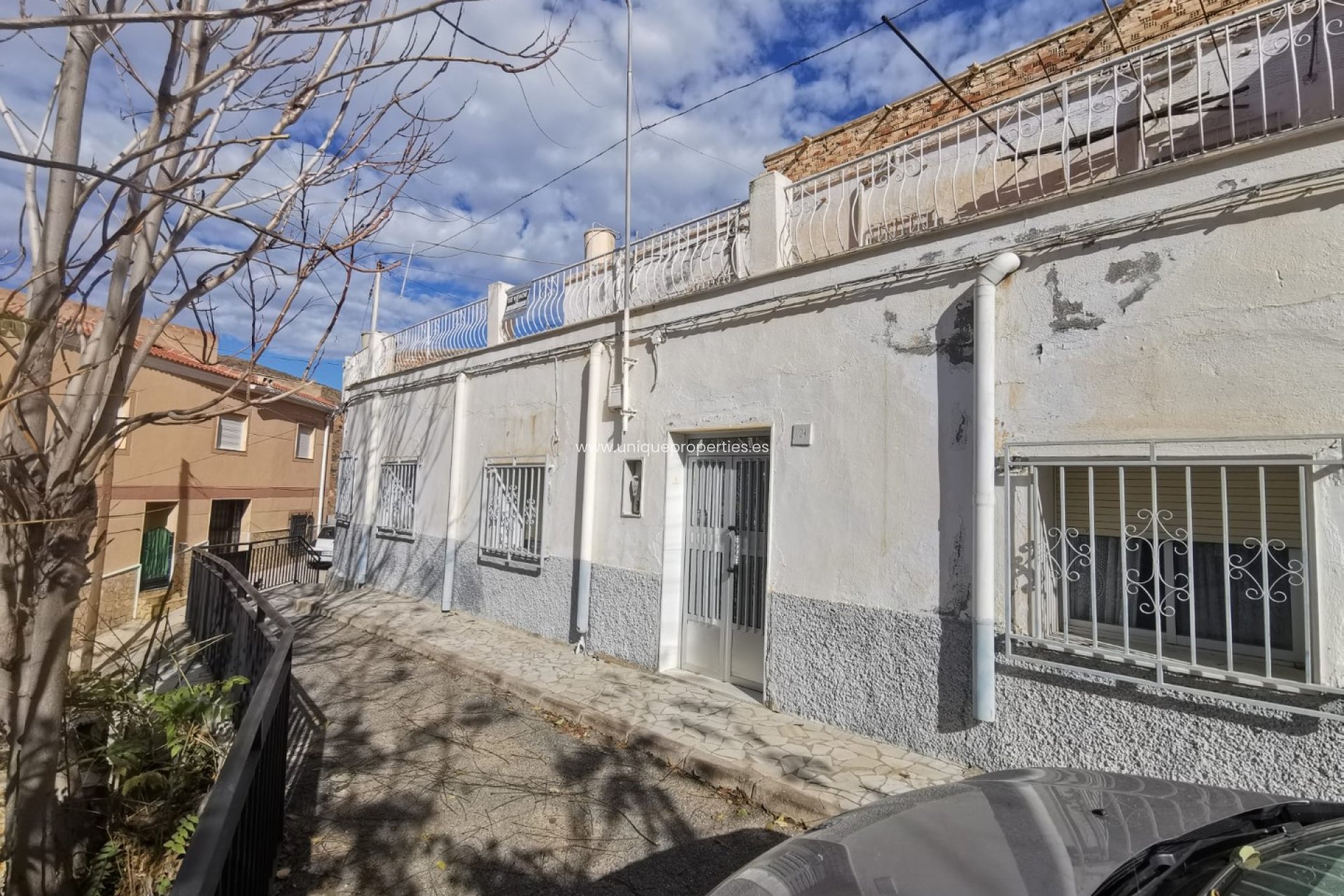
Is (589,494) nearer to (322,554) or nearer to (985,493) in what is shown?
(985,493)

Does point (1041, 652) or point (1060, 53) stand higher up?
point (1060, 53)

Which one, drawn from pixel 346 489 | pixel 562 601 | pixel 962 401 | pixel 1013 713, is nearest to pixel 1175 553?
pixel 1013 713

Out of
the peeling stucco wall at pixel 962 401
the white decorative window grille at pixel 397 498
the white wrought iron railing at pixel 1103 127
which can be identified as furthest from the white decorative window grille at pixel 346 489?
the white wrought iron railing at pixel 1103 127

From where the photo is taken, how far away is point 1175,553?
12.0ft

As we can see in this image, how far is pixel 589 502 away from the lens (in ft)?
23.2

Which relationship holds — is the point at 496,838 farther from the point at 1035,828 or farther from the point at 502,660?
the point at 502,660

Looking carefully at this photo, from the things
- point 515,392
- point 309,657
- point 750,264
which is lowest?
point 309,657

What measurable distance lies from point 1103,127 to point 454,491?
26.5ft

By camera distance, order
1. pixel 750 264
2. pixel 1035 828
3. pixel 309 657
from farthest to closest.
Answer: pixel 309 657
pixel 750 264
pixel 1035 828

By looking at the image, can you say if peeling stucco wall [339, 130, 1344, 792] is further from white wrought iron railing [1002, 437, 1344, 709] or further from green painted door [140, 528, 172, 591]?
green painted door [140, 528, 172, 591]

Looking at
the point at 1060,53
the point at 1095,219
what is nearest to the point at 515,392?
the point at 1095,219

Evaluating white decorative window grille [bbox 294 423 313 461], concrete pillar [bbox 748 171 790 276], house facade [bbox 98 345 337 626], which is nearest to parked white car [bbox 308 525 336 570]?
house facade [bbox 98 345 337 626]

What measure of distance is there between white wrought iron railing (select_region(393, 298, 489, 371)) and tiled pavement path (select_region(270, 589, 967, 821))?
4146 millimetres

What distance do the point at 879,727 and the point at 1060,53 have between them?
6851 millimetres
